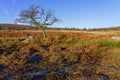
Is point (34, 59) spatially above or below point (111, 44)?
below

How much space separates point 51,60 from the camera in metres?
15.8

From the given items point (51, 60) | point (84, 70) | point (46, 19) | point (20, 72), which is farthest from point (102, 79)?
point (46, 19)

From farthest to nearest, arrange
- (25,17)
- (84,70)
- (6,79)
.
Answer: (25,17), (84,70), (6,79)

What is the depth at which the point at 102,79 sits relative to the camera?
34.2ft

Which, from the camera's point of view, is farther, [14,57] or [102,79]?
[14,57]

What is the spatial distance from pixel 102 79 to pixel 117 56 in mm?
6922

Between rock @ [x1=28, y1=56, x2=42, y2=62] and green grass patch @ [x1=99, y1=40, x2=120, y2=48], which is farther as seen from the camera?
green grass patch @ [x1=99, y1=40, x2=120, y2=48]

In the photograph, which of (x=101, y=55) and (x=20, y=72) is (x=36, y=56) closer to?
(x=101, y=55)

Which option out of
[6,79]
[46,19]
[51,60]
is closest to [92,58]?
[51,60]

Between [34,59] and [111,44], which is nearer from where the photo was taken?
[34,59]

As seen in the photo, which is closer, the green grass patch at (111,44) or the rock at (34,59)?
the rock at (34,59)

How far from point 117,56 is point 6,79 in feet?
28.7

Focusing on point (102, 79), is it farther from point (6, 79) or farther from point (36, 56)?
point (36, 56)

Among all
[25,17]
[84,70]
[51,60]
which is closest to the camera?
[84,70]
